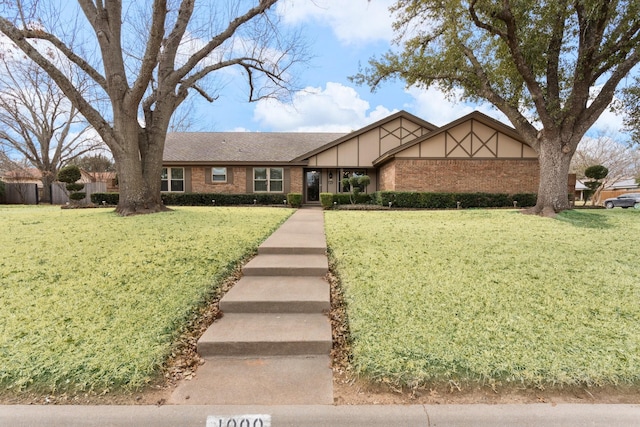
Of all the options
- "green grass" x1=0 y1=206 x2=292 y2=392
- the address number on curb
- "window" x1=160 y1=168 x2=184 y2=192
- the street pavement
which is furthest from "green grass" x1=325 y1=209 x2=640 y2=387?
"window" x1=160 y1=168 x2=184 y2=192

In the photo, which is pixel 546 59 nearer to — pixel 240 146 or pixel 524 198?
pixel 524 198

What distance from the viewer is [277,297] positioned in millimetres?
3719

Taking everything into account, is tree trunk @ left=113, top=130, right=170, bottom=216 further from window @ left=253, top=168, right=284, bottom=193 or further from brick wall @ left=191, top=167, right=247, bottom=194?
window @ left=253, top=168, right=284, bottom=193

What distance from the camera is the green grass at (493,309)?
2602 mm

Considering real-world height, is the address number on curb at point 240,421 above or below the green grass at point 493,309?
below

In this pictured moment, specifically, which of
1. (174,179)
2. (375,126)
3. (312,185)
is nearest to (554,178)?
(375,126)

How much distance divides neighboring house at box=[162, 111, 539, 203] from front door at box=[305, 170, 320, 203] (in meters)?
0.06

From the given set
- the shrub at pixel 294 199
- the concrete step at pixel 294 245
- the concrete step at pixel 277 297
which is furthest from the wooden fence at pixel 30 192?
the concrete step at pixel 277 297

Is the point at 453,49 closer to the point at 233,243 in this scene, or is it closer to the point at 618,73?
the point at 618,73

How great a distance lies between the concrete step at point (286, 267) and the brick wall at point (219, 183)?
1457cm

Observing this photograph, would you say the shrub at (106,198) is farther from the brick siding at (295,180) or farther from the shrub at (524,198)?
the shrub at (524,198)

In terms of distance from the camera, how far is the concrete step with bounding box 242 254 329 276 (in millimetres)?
4473

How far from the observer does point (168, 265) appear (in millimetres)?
4551

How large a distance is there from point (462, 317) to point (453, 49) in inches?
449
